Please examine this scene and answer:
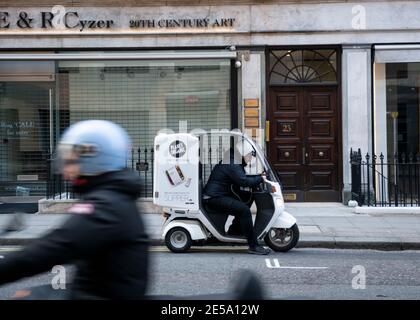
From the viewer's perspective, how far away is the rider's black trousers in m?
9.14

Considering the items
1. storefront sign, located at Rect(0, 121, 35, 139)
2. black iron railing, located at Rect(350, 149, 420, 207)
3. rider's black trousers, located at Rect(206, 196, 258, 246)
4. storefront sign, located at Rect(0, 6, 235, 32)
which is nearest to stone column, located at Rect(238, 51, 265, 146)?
storefront sign, located at Rect(0, 6, 235, 32)

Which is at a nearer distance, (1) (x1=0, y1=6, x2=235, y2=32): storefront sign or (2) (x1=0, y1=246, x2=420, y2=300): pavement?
(2) (x1=0, y1=246, x2=420, y2=300): pavement

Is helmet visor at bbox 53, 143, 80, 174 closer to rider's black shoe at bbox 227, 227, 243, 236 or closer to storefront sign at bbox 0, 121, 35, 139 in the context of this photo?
rider's black shoe at bbox 227, 227, 243, 236

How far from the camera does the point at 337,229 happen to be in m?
11.5

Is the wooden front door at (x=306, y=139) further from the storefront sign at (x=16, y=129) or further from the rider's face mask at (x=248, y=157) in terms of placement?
the storefront sign at (x=16, y=129)

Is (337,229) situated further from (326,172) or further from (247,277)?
(247,277)

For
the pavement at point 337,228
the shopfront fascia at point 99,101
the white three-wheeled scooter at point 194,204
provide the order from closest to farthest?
the white three-wheeled scooter at point 194,204
the pavement at point 337,228
the shopfront fascia at point 99,101

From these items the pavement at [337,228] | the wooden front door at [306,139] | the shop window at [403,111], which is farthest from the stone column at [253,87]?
the shop window at [403,111]

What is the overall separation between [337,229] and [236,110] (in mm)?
4740

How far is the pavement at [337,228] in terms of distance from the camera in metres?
10.2

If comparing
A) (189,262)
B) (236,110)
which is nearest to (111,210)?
(189,262)

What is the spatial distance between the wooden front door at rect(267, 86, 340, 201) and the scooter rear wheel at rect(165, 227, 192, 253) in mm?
5988

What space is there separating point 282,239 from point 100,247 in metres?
7.37

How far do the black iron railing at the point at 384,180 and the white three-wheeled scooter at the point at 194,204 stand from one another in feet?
15.5
